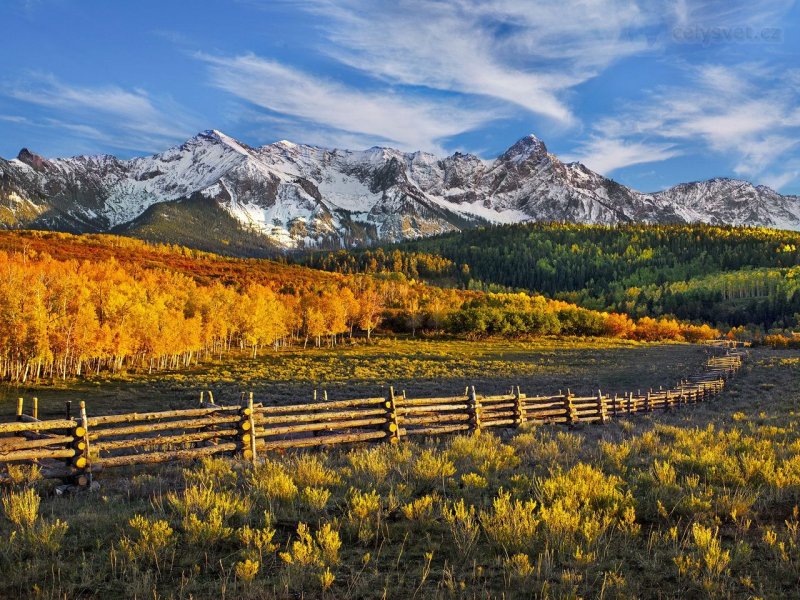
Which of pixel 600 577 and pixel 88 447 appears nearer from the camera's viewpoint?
pixel 600 577

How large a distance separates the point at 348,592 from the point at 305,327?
91.3m

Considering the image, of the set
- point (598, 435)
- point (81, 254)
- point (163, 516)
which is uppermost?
point (81, 254)

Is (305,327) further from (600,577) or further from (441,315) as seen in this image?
(600,577)

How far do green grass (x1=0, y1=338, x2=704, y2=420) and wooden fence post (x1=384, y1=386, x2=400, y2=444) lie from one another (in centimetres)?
1539

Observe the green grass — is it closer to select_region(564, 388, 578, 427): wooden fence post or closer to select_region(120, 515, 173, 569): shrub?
select_region(564, 388, 578, 427): wooden fence post


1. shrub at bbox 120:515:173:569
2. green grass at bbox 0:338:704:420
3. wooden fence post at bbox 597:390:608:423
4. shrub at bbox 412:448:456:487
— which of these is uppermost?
shrub at bbox 120:515:173:569

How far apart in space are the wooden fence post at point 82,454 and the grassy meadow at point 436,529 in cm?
55

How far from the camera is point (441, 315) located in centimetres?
10650

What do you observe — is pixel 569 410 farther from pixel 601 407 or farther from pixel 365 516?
pixel 365 516

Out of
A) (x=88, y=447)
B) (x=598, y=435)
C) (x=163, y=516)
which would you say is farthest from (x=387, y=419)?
(x=163, y=516)

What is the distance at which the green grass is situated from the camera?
130 ft

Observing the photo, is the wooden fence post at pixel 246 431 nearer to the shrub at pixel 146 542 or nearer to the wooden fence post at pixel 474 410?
the shrub at pixel 146 542

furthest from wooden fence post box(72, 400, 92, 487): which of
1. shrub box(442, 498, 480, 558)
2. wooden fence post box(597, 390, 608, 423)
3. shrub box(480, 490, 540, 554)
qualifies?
wooden fence post box(597, 390, 608, 423)

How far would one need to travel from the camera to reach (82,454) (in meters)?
9.79
